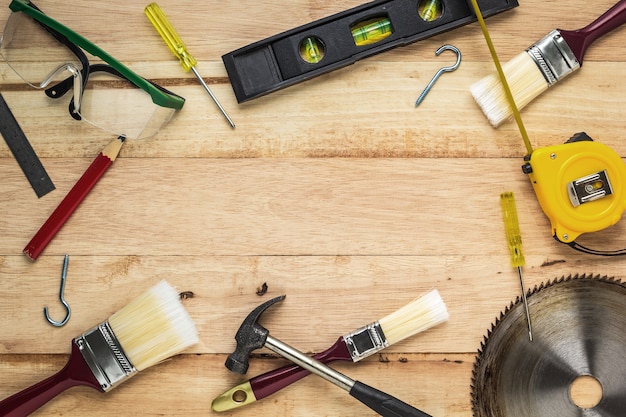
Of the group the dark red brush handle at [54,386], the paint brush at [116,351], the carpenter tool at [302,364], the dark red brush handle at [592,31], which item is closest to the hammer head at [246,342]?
the carpenter tool at [302,364]

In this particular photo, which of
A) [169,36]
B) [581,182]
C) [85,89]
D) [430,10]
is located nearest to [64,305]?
[85,89]

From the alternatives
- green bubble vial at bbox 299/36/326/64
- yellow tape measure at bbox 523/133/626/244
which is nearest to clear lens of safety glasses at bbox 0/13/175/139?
Answer: green bubble vial at bbox 299/36/326/64

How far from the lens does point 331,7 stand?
1.40 meters

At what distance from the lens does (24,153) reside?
1400mm

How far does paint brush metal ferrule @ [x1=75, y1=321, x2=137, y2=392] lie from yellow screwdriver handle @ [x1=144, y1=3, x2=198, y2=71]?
0.54m

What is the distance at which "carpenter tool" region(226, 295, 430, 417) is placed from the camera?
Result: 1.26 m

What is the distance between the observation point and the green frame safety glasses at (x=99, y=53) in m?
1.25

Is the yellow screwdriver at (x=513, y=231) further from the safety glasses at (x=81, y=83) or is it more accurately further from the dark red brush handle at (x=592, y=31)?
the safety glasses at (x=81, y=83)

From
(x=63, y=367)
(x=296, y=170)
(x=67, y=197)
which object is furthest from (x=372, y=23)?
(x=63, y=367)

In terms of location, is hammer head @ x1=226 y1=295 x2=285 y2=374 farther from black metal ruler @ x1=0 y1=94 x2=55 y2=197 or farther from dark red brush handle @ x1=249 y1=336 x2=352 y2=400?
black metal ruler @ x1=0 y1=94 x2=55 y2=197

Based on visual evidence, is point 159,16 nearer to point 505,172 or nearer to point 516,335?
point 505,172

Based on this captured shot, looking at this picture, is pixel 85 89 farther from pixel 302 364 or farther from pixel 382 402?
pixel 382 402

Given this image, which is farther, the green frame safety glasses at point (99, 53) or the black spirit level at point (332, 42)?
the black spirit level at point (332, 42)

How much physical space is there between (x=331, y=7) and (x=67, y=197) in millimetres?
646
